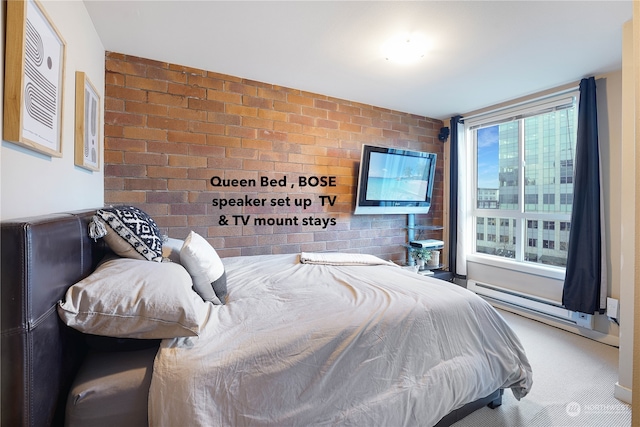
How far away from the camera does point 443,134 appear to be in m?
3.89

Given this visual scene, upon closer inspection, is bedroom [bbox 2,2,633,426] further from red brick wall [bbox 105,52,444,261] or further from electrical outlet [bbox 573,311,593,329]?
electrical outlet [bbox 573,311,593,329]

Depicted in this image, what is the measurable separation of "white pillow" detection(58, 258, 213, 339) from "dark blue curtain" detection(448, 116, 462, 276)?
3540 millimetres

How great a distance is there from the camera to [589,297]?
98.5 inches

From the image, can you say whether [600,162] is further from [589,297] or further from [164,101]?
[164,101]

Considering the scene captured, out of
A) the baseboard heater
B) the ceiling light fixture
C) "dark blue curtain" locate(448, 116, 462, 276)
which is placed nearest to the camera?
the ceiling light fixture

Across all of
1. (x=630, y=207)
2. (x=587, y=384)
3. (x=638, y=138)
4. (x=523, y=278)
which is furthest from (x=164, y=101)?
(x=523, y=278)

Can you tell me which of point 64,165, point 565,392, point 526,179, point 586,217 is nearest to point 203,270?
point 64,165

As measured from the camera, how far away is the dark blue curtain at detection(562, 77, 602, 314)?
8.16ft

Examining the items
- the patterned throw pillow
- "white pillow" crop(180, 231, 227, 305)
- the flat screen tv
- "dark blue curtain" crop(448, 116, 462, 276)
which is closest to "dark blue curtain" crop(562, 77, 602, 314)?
"dark blue curtain" crop(448, 116, 462, 276)

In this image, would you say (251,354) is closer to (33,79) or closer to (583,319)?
(33,79)

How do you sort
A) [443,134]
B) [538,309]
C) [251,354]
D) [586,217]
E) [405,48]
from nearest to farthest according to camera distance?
[251,354] < [405,48] < [586,217] < [538,309] < [443,134]

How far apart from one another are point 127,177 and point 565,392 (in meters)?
3.61

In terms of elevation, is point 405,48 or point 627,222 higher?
point 405,48

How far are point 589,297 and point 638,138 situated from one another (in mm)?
2797
